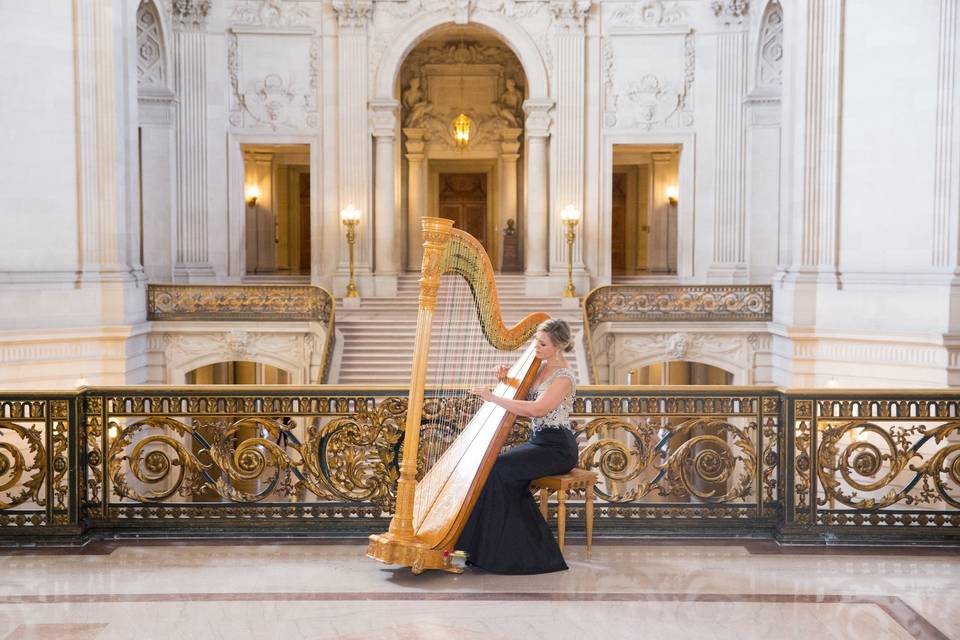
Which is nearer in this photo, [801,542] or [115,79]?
[801,542]

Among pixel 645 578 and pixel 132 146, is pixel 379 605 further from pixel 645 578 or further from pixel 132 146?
pixel 132 146

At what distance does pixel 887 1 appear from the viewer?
13.3 meters

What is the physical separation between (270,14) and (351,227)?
443 cm

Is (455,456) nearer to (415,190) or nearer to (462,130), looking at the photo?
(462,130)

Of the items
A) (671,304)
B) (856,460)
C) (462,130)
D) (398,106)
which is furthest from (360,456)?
(462,130)

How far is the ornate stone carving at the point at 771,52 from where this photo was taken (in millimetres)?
19312

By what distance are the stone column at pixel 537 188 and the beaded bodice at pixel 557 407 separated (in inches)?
572

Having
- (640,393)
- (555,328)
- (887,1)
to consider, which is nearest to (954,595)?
(640,393)

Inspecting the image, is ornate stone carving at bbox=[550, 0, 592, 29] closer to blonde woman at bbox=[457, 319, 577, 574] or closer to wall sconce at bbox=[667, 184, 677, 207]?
wall sconce at bbox=[667, 184, 677, 207]

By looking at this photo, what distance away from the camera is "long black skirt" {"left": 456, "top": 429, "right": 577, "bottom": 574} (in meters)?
5.73

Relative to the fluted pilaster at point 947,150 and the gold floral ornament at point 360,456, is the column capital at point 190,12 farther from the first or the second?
the gold floral ornament at point 360,456

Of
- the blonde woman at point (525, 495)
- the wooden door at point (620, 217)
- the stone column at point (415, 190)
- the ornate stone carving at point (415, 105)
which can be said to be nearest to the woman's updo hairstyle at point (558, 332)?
the blonde woman at point (525, 495)

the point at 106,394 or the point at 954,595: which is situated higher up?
the point at 106,394

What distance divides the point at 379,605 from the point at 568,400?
4.98 ft
